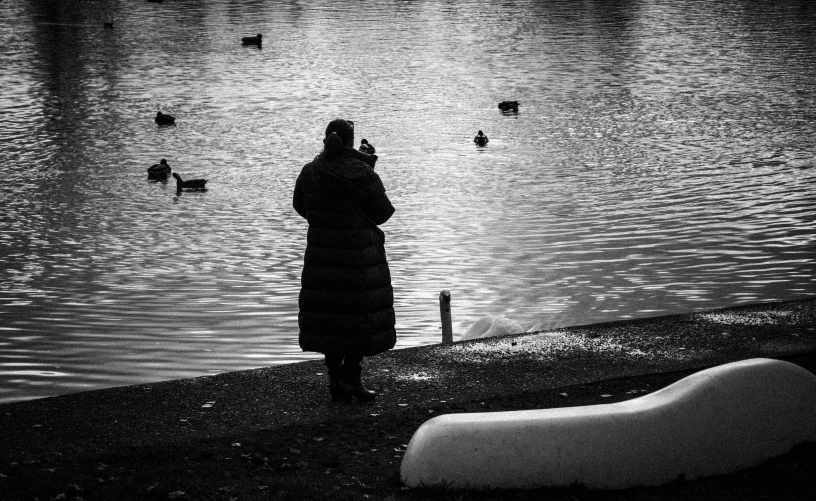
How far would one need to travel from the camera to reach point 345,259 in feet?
25.1

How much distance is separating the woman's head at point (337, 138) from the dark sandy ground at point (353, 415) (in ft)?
5.65

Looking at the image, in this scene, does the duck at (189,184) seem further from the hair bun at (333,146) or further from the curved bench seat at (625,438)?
the curved bench seat at (625,438)

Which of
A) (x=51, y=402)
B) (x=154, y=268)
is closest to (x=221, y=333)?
(x=154, y=268)

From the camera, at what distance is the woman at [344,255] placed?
300 inches

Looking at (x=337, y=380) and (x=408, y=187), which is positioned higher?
(x=408, y=187)

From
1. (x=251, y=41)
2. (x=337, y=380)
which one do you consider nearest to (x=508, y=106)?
(x=251, y=41)

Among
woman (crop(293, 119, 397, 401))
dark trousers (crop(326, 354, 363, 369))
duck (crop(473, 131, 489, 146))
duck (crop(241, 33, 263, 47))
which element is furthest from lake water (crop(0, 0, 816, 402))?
woman (crop(293, 119, 397, 401))

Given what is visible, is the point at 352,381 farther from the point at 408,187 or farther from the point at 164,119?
the point at 164,119

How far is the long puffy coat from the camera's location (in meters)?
7.61

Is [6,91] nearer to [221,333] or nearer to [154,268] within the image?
[154,268]

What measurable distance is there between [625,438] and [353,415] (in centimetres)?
209

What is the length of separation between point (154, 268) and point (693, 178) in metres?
10.0

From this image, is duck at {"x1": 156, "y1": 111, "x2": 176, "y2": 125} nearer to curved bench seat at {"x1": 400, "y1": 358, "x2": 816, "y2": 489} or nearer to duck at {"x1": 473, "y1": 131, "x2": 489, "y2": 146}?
duck at {"x1": 473, "y1": 131, "x2": 489, "y2": 146}

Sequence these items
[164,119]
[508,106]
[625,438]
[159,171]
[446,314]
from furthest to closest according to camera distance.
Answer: [508,106]
[164,119]
[159,171]
[446,314]
[625,438]
